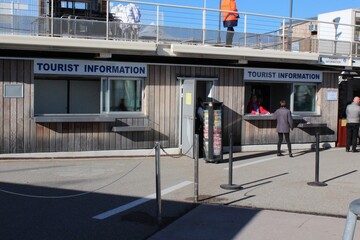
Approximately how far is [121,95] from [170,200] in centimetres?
627

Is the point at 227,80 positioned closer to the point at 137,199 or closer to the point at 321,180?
the point at 321,180

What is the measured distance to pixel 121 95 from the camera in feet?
44.9

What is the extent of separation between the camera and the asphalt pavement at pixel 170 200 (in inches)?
242

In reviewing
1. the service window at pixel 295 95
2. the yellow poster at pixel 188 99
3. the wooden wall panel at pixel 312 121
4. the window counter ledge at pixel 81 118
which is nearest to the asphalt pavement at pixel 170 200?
the window counter ledge at pixel 81 118

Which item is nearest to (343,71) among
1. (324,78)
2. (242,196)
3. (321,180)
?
(324,78)

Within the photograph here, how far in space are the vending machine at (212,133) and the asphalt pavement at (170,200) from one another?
0.27 metres

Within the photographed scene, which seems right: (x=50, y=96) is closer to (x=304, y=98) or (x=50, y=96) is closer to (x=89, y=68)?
(x=89, y=68)

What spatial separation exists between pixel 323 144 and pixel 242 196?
29.2 ft

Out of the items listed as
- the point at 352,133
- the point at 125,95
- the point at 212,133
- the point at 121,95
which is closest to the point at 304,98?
the point at 352,133

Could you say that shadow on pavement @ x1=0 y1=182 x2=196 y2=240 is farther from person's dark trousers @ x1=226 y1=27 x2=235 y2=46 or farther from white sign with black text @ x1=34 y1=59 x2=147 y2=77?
person's dark trousers @ x1=226 y1=27 x2=235 y2=46

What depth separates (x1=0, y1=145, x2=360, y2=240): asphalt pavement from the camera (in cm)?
614

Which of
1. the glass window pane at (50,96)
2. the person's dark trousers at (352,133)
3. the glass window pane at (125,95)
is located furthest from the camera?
the person's dark trousers at (352,133)

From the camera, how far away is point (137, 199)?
315 inches

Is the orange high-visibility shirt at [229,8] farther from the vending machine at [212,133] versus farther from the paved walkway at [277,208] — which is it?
the paved walkway at [277,208]
